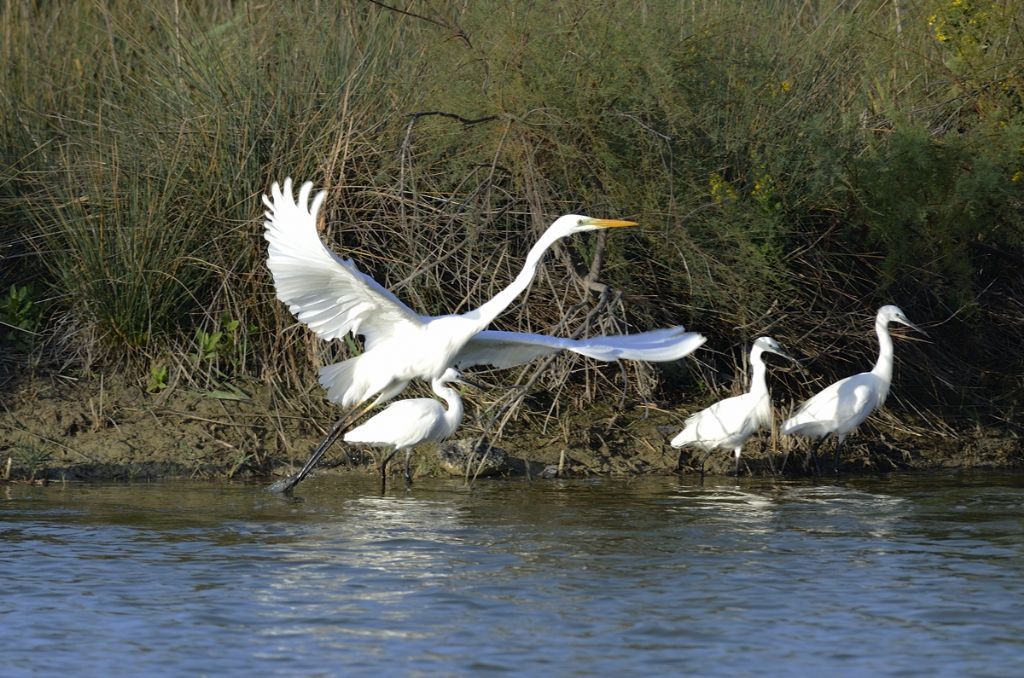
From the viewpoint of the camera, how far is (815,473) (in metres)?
9.62

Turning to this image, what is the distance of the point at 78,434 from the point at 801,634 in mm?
5336

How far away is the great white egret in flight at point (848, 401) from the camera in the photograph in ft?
29.7

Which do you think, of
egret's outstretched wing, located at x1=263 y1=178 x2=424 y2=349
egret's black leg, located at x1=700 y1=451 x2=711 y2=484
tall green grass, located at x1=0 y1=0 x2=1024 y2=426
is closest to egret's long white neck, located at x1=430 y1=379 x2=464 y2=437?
tall green grass, located at x1=0 y1=0 x2=1024 y2=426

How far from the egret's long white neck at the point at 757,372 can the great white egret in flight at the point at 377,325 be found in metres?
1.55

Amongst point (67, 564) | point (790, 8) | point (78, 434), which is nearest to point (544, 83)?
point (790, 8)

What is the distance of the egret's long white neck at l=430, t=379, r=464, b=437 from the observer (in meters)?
8.97

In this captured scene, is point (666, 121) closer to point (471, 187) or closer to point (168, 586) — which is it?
point (471, 187)

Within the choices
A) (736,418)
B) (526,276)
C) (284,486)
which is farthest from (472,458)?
(526,276)

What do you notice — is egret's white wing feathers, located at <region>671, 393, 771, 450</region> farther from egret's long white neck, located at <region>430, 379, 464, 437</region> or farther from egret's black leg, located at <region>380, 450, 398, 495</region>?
egret's black leg, located at <region>380, 450, 398, 495</region>

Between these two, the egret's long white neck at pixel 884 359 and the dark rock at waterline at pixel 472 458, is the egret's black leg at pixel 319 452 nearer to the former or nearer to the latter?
the dark rock at waterline at pixel 472 458

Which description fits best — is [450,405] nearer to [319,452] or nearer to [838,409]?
[319,452]

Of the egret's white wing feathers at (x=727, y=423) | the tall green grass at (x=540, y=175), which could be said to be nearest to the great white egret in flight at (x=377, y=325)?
the tall green grass at (x=540, y=175)

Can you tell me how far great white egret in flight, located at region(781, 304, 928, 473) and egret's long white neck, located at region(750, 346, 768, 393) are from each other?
316 mm

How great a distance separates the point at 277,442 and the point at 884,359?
389 centimetres
